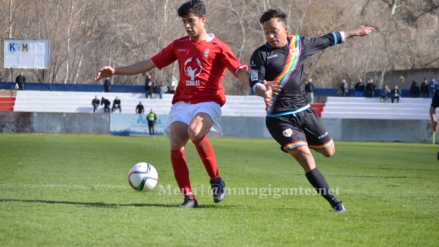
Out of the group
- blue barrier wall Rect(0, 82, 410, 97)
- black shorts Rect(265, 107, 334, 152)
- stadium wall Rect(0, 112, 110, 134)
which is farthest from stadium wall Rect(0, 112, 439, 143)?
black shorts Rect(265, 107, 334, 152)

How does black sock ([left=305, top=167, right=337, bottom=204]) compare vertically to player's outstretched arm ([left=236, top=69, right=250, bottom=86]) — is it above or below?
below

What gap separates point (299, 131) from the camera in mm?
7293

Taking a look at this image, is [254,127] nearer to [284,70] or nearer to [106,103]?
[106,103]

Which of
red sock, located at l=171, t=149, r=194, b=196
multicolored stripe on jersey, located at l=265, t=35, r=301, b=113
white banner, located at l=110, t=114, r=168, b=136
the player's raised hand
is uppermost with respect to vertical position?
multicolored stripe on jersey, located at l=265, t=35, r=301, b=113

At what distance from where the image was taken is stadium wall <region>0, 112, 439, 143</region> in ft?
113

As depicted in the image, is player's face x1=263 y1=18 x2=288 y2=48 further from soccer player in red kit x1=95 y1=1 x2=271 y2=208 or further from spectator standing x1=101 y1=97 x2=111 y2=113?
spectator standing x1=101 y1=97 x2=111 y2=113

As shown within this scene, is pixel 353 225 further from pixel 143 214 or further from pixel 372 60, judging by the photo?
pixel 372 60

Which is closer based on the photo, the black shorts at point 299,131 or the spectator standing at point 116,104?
the black shorts at point 299,131

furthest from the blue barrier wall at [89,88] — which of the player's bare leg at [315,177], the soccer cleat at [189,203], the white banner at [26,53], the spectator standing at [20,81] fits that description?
the player's bare leg at [315,177]

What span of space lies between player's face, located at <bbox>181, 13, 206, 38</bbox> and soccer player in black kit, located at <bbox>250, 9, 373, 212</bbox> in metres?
0.74

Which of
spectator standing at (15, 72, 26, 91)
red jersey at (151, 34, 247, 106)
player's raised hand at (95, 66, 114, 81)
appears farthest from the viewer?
spectator standing at (15, 72, 26, 91)

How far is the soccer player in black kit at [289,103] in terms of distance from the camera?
7.22 m

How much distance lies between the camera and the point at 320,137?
7426 mm

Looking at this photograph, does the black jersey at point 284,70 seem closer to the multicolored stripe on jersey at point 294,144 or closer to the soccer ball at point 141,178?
the multicolored stripe on jersey at point 294,144
